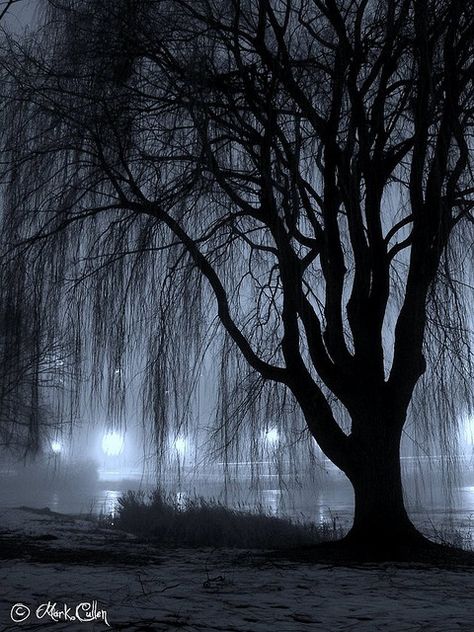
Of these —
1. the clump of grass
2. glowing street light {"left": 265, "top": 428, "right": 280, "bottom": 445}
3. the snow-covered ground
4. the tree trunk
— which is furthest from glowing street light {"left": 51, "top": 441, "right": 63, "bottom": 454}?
the tree trunk

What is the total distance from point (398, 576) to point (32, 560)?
2.16m

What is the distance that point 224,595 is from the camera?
2613mm

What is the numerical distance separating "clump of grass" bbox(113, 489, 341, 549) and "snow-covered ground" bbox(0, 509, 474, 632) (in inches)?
105

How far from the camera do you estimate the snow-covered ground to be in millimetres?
2115

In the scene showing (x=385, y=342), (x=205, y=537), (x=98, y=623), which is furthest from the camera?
(x=205, y=537)

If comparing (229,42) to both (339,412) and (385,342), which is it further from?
(339,412)

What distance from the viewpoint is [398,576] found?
10.5 ft

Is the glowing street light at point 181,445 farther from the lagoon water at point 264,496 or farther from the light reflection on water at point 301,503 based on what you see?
the light reflection on water at point 301,503

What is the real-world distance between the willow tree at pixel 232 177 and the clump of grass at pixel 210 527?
7.58 feet

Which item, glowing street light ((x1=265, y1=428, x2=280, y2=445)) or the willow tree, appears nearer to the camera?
the willow tree

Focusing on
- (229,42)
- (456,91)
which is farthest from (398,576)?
(229,42)

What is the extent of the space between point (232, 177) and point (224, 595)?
3.39 m

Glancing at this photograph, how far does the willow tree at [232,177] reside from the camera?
449cm

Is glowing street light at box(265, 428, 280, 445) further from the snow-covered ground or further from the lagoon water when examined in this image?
the snow-covered ground
